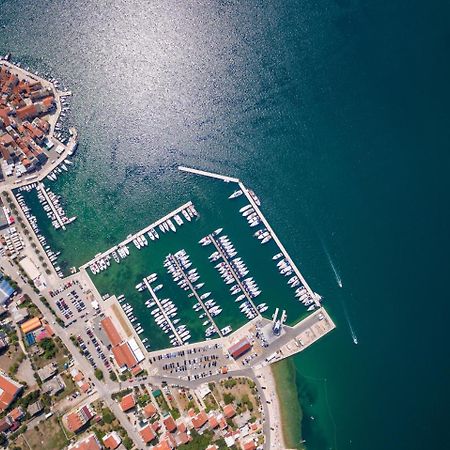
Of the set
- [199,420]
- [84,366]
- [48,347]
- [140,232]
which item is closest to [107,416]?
[84,366]

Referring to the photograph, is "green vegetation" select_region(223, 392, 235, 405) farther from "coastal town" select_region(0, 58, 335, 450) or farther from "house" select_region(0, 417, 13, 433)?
"house" select_region(0, 417, 13, 433)

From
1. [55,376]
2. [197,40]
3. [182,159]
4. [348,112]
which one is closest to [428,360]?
[348,112]

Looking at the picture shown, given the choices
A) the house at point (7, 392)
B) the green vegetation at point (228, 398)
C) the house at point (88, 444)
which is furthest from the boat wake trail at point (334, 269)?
the house at point (7, 392)

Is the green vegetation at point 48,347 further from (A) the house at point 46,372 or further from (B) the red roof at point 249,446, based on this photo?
(B) the red roof at point 249,446

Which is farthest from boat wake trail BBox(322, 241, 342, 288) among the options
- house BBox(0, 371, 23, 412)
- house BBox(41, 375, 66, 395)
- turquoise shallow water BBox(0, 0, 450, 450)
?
house BBox(0, 371, 23, 412)

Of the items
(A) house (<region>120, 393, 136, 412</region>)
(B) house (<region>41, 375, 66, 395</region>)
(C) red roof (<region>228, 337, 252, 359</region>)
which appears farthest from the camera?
(C) red roof (<region>228, 337, 252, 359</region>)

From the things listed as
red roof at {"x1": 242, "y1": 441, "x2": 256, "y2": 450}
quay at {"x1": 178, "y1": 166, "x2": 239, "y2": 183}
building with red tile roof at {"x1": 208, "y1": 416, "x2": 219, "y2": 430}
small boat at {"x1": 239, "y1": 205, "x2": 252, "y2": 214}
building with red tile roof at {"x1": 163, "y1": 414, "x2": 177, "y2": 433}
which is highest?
quay at {"x1": 178, "y1": 166, "x2": 239, "y2": 183}

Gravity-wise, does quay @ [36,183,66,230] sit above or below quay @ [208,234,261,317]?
above
